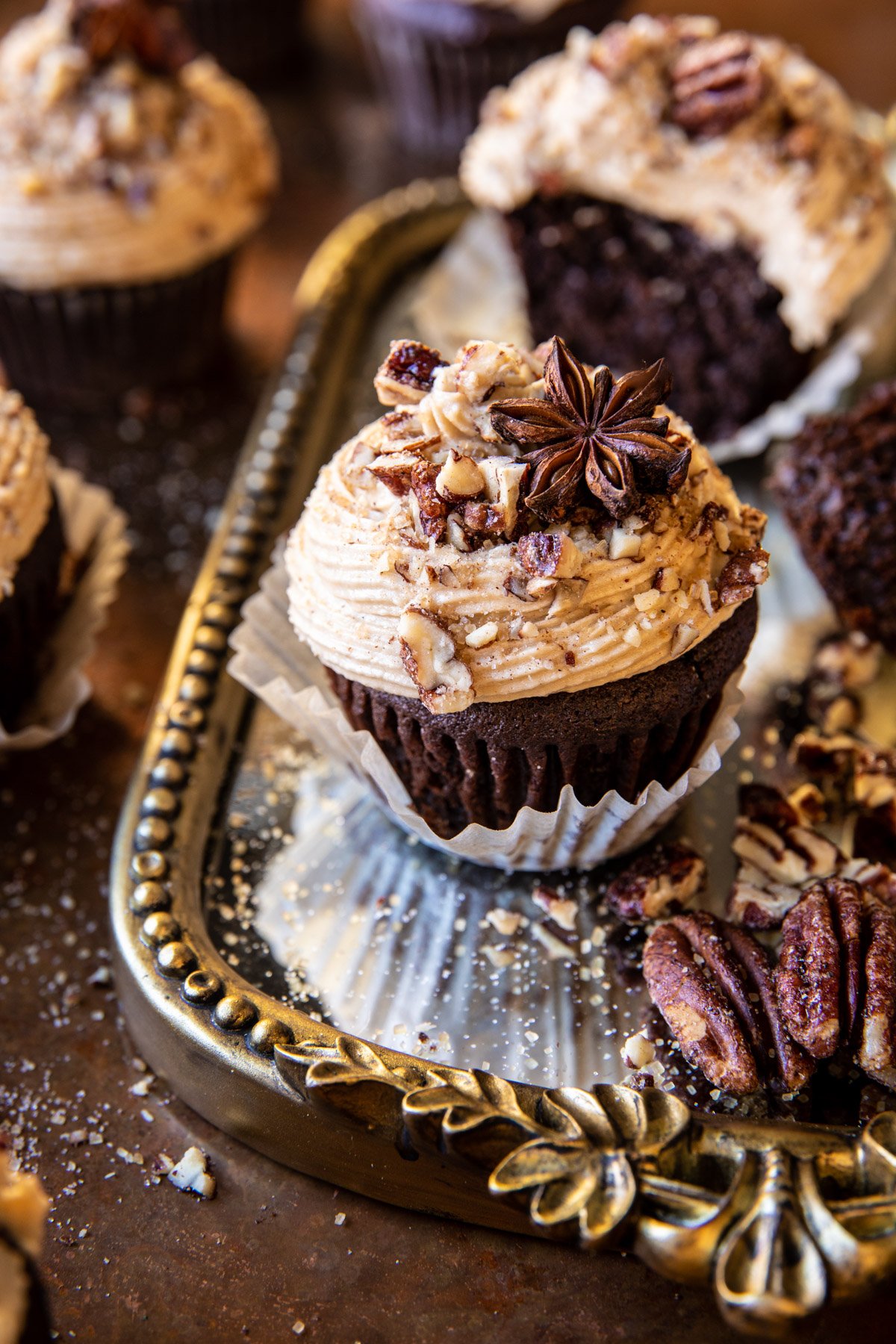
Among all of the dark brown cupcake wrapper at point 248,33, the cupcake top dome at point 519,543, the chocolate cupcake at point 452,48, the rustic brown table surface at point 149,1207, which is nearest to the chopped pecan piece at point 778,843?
the cupcake top dome at point 519,543

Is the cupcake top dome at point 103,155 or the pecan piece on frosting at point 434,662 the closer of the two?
the pecan piece on frosting at point 434,662

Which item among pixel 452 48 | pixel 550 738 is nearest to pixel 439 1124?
pixel 550 738

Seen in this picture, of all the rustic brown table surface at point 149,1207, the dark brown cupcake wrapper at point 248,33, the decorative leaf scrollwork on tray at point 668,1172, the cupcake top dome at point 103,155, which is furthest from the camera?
the dark brown cupcake wrapper at point 248,33

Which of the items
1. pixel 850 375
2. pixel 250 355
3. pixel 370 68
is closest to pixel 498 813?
pixel 850 375

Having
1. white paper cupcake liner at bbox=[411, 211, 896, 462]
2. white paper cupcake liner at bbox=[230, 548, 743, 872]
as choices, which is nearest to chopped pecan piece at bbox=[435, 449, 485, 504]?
white paper cupcake liner at bbox=[230, 548, 743, 872]

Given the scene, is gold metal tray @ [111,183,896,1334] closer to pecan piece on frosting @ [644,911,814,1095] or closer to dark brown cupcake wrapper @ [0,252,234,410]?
pecan piece on frosting @ [644,911,814,1095]

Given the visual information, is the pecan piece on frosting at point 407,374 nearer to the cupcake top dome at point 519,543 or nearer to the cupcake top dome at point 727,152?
the cupcake top dome at point 519,543

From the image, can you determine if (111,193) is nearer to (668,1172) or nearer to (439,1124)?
(439,1124)
